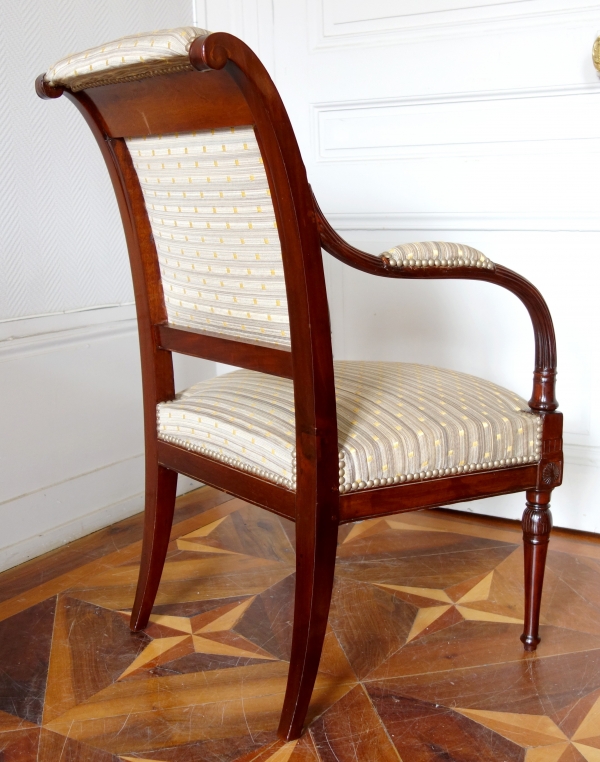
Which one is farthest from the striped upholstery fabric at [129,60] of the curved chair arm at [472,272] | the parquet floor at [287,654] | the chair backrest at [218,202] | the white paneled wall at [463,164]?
the white paneled wall at [463,164]

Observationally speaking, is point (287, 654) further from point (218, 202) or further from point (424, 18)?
point (424, 18)

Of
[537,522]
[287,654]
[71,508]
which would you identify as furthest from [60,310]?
[537,522]

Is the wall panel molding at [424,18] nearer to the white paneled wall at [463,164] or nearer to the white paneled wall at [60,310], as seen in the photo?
the white paneled wall at [463,164]

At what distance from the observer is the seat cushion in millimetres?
1196

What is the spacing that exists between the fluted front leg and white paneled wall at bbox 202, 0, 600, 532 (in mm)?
641

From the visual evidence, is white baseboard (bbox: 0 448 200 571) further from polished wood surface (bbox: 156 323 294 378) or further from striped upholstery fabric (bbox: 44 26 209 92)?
striped upholstery fabric (bbox: 44 26 209 92)

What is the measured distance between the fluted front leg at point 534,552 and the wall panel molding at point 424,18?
1139mm

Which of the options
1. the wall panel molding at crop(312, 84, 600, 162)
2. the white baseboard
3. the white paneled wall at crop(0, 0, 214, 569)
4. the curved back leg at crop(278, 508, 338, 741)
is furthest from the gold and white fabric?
the white baseboard

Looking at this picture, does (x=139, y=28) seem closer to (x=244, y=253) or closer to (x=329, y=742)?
(x=244, y=253)

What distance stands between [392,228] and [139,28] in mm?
874

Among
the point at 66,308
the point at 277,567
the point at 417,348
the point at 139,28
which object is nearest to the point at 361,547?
the point at 277,567

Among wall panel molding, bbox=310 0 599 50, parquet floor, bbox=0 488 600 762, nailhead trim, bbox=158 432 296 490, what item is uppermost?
wall panel molding, bbox=310 0 599 50

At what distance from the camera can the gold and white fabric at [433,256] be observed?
1.19 metres

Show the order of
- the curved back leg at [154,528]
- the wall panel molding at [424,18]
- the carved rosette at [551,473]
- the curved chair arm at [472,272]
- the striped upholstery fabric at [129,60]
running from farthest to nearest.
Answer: the wall panel molding at [424,18]
the curved back leg at [154,528]
the carved rosette at [551,473]
the curved chair arm at [472,272]
the striped upholstery fabric at [129,60]
